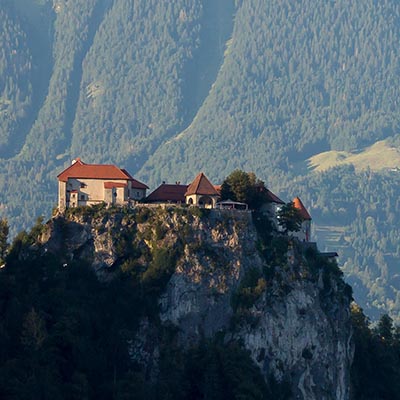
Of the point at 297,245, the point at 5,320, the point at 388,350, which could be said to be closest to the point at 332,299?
the point at 297,245

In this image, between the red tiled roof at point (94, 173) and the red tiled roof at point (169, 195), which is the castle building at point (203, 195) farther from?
the red tiled roof at point (94, 173)

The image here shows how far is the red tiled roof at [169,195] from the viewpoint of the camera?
141m

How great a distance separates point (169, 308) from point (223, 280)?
471 cm

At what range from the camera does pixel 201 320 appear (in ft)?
435

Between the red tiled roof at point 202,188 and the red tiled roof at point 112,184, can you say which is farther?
the red tiled roof at point 112,184

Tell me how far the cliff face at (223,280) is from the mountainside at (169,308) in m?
0.08

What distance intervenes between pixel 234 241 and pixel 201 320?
7.00 meters

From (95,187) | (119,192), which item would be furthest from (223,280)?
(95,187)

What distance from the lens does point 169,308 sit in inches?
5231

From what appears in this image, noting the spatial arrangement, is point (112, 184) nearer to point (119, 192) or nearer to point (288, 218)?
point (119, 192)

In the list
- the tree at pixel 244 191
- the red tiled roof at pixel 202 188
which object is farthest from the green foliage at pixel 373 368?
the red tiled roof at pixel 202 188

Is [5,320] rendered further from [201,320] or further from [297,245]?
[297,245]

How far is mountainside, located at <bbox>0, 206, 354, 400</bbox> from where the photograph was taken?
128750 millimetres

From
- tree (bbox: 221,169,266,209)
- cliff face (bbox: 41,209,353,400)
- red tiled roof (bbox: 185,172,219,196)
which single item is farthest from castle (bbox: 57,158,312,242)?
Answer: cliff face (bbox: 41,209,353,400)
